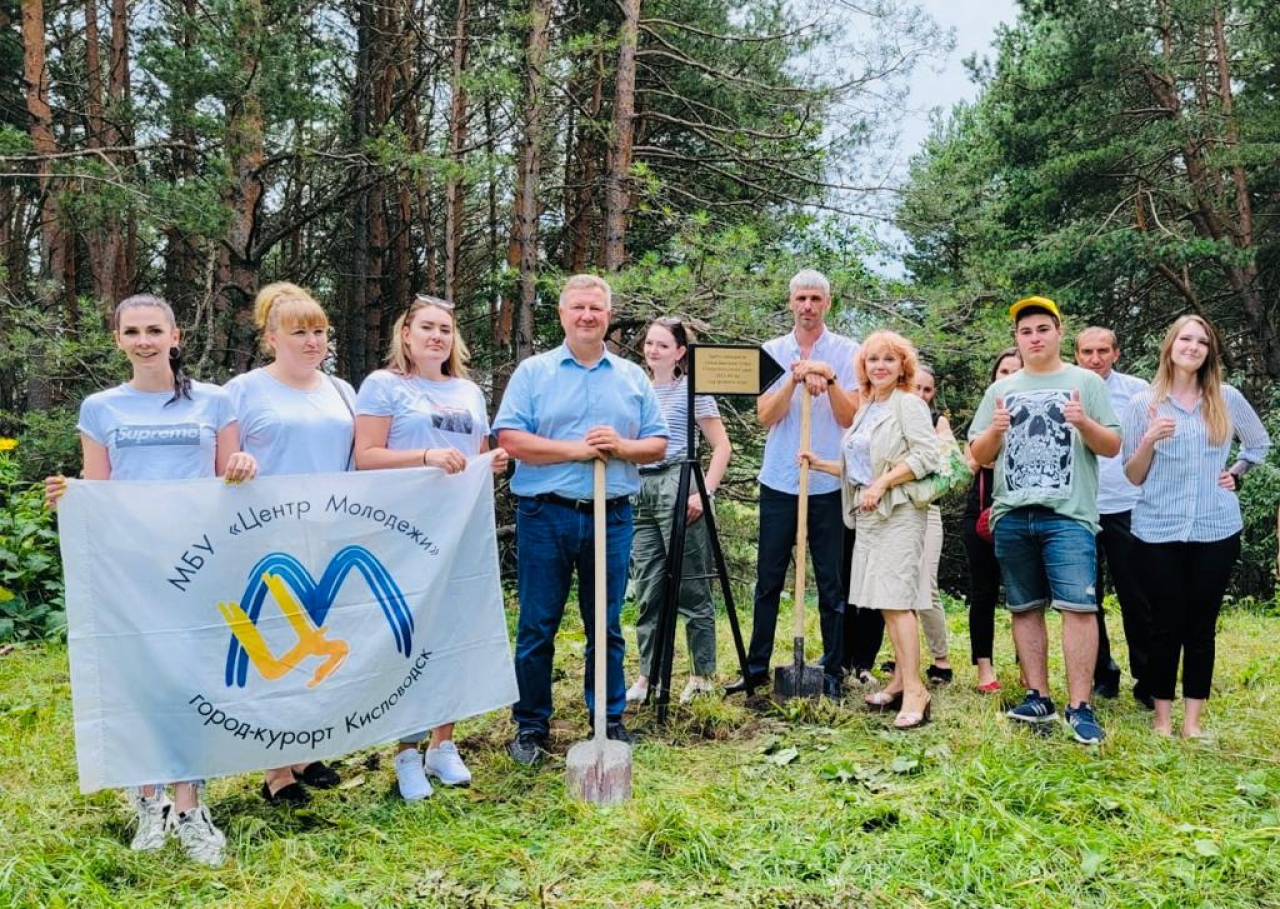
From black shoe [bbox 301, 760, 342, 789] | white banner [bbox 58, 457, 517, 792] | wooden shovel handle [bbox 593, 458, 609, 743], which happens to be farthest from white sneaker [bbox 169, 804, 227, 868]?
wooden shovel handle [bbox 593, 458, 609, 743]

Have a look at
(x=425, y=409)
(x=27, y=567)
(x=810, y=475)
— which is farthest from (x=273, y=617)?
(x=27, y=567)

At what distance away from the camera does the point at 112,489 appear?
3.13m

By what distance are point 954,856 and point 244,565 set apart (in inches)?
96.9

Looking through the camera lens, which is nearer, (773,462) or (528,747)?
(528,747)

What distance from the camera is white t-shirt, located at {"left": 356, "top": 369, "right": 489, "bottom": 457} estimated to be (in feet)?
11.9

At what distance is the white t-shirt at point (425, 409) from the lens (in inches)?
143

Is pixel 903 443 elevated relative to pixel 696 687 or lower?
elevated

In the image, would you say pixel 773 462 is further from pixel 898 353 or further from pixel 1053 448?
pixel 1053 448

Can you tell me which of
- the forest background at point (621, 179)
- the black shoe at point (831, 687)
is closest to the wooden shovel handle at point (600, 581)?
the black shoe at point (831, 687)

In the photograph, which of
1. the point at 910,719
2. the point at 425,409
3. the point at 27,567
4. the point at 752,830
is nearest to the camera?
the point at 752,830

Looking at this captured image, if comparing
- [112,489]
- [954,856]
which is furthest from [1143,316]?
[112,489]

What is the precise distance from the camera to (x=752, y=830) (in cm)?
310

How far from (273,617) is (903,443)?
2.68 meters

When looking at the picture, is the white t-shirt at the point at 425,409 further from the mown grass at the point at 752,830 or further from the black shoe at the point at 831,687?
the black shoe at the point at 831,687
